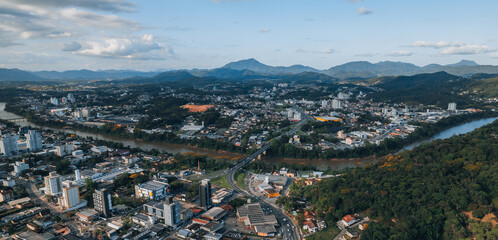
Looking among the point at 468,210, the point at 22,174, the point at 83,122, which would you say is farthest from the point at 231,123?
the point at 468,210

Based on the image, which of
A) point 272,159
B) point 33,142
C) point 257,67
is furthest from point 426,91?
point 257,67

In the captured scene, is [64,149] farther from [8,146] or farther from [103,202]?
[103,202]

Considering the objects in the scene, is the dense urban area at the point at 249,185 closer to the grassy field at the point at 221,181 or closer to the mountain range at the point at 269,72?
the grassy field at the point at 221,181

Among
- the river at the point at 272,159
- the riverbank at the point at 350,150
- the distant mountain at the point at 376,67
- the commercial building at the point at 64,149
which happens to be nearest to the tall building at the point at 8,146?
the commercial building at the point at 64,149

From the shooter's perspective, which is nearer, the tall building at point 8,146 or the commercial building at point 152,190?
the commercial building at point 152,190

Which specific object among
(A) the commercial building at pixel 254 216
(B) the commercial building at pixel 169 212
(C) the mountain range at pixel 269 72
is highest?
(C) the mountain range at pixel 269 72

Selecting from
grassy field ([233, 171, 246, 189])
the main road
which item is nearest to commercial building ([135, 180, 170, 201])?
the main road

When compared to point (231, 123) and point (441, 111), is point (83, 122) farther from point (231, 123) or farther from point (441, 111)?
point (441, 111)

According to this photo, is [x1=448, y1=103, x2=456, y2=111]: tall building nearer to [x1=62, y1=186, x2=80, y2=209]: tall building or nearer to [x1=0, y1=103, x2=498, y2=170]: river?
[x1=0, y1=103, x2=498, y2=170]: river
